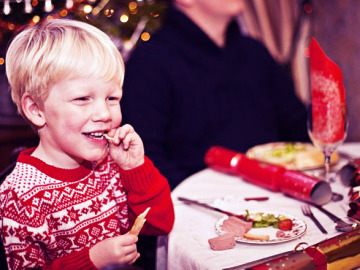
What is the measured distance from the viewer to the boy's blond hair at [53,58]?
39.6 inches

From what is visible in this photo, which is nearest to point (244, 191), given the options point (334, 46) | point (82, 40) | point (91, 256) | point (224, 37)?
point (91, 256)

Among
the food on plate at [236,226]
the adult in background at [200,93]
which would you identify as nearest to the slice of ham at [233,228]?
the food on plate at [236,226]

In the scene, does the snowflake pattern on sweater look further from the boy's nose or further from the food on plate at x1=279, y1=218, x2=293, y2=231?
the food on plate at x1=279, y1=218, x2=293, y2=231

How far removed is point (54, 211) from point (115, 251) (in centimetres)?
22

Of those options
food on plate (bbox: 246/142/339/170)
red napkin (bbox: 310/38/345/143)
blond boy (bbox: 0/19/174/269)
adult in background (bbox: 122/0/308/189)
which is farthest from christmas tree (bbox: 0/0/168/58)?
red napkin (bbox: 310/38/345/143)

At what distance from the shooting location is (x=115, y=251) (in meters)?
0.93

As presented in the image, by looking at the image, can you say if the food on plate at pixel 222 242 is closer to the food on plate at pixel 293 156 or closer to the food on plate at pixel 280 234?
the food on plate at pixel 280 234

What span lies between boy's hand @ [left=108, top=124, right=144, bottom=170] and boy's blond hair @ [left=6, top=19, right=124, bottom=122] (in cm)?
14

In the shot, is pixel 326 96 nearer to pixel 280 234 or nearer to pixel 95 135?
pixel 280 234

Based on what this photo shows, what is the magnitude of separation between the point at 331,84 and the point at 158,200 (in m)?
0.64

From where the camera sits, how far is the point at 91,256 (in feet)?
3.21

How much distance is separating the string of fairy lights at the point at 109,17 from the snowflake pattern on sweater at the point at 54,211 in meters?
1.44

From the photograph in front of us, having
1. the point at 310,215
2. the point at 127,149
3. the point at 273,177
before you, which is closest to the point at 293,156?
the point at 273,177

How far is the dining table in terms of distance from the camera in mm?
948
